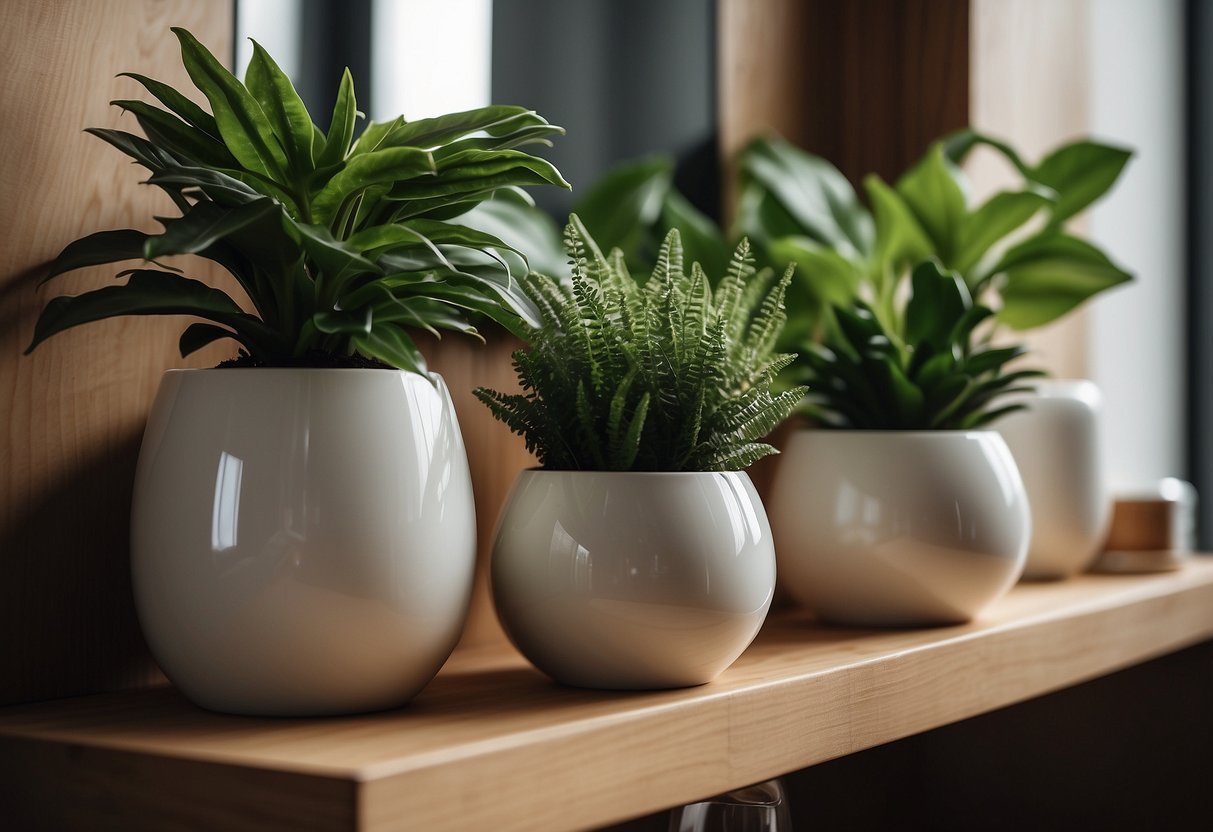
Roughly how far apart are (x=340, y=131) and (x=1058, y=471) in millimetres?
847

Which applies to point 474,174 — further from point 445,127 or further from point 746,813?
point 746,813

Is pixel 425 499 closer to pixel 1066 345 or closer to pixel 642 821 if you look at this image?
pixel 642 821

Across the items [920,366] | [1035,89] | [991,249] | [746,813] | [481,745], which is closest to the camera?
[481,745]

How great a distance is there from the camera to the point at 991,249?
120cm

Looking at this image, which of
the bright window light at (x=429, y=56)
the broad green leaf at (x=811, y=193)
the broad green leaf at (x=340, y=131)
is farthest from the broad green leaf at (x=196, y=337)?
the broad green leaf at (x=811, y=193)

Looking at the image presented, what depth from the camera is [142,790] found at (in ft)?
Answer: 1.79

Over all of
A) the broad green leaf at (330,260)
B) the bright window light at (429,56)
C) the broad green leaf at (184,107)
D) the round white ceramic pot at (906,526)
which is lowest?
the round white ceramic pot at (906,526)

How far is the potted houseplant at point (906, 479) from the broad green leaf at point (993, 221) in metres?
0.14

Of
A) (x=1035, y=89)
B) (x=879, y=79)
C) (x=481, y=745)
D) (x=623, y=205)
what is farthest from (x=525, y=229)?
(x=1035, y=89)

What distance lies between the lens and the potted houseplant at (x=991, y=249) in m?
1.10

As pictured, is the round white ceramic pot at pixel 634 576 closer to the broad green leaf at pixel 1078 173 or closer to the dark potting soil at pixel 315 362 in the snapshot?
the dark potting soil at pixel 315 362

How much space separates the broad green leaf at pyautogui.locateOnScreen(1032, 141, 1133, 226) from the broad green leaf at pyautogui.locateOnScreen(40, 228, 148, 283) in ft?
2.72

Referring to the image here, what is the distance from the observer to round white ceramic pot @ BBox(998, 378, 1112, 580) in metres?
1.23

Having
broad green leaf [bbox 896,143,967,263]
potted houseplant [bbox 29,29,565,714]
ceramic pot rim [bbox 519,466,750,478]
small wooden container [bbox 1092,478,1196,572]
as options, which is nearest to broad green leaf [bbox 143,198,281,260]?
potted houseplant [bbox 29,29,565,714]
